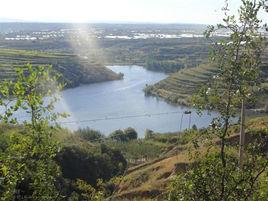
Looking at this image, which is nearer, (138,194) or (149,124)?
(138,194)

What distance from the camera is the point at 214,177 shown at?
3590mm

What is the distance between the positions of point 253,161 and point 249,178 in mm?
142

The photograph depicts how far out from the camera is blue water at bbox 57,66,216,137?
42.0 m

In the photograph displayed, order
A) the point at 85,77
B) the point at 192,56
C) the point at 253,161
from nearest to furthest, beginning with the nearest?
the point at 253,161, the point at 85,77, the point at 192,56

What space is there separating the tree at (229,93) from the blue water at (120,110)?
1206 inches

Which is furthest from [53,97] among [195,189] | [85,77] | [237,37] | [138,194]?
[85,77]

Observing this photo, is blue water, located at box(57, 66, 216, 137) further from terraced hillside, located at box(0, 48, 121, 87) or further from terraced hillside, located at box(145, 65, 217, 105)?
terraced hillside, located at box(0, 48, 121, 87)

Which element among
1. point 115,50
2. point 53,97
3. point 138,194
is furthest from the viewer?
point 115,50

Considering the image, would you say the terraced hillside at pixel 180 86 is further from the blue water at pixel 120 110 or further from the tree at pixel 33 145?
the tree at pixel 33 145

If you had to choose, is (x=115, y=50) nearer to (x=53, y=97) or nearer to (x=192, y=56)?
(x=192, y=56)

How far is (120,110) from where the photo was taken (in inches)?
1842

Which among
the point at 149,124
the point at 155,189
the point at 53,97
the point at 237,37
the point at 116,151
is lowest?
the point at 149,124

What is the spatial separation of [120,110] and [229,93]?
4308cm

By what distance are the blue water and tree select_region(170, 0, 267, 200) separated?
3064cm
